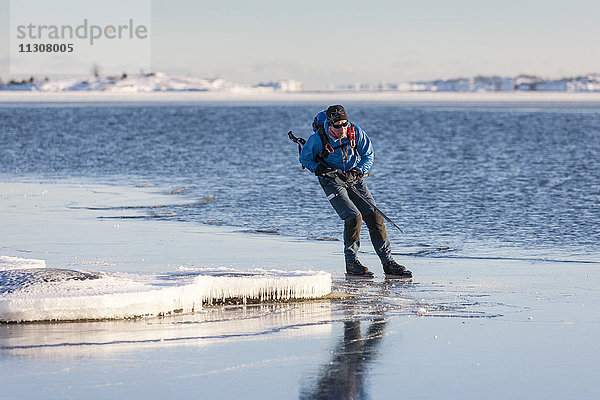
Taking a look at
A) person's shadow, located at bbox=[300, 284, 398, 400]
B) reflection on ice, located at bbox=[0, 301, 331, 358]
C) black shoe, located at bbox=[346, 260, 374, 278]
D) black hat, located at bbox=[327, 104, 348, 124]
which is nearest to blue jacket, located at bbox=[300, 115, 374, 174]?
black hat, located at bbox=[327, 104, 348, 124]

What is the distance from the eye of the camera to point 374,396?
5.62 meters

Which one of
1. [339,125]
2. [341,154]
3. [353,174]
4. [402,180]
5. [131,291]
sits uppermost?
[339,125]

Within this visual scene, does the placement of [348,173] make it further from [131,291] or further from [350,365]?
[350,365]

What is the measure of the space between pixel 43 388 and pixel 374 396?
1762 millimetres

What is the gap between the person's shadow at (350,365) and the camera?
5698 millimetres

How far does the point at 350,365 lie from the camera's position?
6348 mm

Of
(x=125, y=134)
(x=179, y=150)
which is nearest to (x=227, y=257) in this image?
(x=179, y=150)

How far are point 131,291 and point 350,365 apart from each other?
2.06 metres

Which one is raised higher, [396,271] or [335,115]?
[335,115]

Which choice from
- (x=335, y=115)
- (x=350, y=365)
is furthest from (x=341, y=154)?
(x=350, y=365)

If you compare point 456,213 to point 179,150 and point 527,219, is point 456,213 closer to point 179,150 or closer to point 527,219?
point 527,219

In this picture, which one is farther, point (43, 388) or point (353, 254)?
point (353, 254)

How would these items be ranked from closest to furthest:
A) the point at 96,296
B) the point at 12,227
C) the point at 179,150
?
the point at 96,296 < the point at 12,227 < the point at 179,150

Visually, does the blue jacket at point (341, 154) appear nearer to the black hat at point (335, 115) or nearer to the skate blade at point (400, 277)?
the black hat at point (335, 115)
